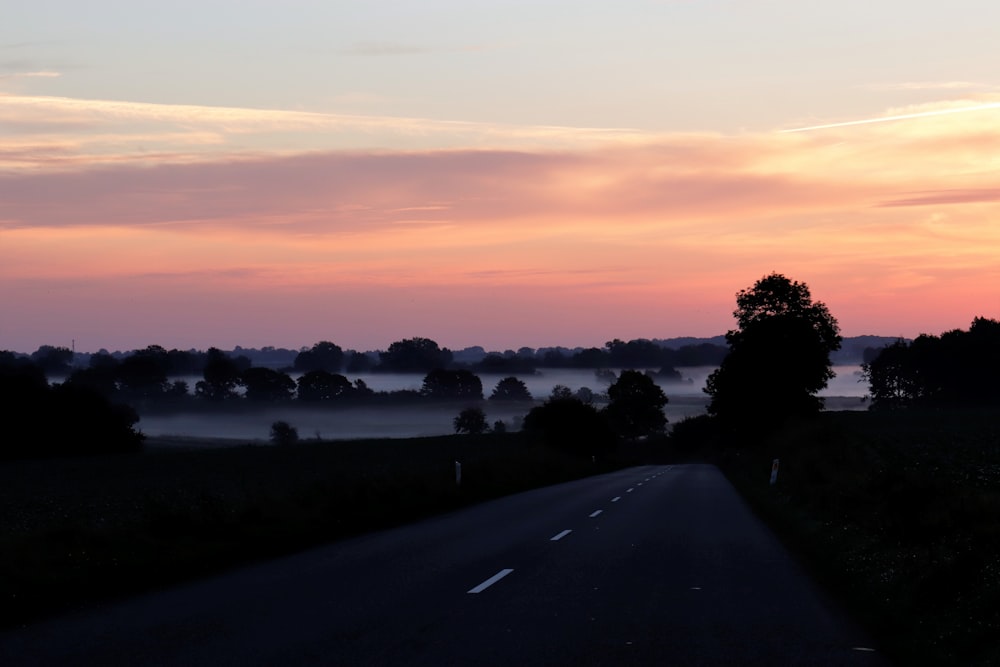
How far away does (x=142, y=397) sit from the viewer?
166250mm

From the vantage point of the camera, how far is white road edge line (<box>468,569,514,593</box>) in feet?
A: 42.9

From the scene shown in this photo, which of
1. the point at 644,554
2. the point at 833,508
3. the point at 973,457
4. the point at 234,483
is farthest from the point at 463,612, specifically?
the point at 973,457

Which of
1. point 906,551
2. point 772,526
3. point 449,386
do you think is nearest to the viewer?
point 906,551

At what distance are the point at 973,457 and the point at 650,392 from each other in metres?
132

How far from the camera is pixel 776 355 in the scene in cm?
8925

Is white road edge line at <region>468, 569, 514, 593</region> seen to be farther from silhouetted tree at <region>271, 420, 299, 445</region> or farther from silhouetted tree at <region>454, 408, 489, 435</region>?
silhouetted tree at <region>454, 408, 489, 435</region>

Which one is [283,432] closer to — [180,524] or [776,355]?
[776,355]

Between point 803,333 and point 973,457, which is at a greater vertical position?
point 803,333

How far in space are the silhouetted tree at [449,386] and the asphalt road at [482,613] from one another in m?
178

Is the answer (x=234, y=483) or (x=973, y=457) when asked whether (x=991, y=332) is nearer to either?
(x=973, y=457)

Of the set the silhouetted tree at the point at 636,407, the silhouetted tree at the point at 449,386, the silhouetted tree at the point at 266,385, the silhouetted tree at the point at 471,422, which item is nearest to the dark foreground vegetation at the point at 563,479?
the silhouetted tree at the point at 471,422

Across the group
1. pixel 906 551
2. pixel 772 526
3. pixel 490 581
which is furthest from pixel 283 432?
pixel 906 551

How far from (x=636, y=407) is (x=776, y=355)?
83609mm

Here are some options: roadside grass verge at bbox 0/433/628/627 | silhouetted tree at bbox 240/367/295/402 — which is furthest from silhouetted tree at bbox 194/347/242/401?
roadside grass verge at bbox 0/433/628/627
